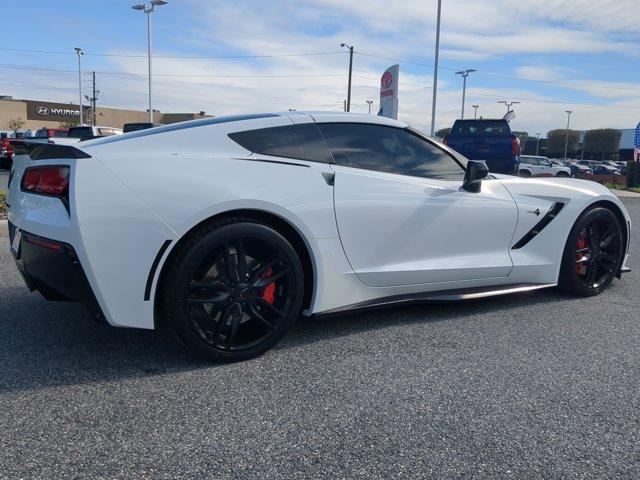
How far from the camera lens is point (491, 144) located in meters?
13.9

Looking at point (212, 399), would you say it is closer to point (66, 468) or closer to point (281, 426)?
point (281, 426)

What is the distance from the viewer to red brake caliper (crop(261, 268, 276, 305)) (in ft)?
10.2

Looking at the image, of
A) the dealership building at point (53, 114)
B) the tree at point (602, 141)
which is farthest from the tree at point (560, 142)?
the dealership building at point (53, 114)

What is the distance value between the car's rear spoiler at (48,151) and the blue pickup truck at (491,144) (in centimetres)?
1188

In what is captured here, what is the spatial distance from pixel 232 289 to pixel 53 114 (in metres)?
73.8

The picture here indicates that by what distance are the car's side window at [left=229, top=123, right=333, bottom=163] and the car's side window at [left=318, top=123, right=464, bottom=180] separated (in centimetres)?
8

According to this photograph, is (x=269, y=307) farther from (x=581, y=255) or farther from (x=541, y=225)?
(x=581, y=255)

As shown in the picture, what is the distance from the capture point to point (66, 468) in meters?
2.04

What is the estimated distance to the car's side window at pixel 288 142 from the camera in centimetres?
317

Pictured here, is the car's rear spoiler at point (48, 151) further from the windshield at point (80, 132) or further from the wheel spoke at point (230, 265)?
the windshield at point (80, 132)

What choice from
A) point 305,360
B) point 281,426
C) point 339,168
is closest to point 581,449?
point 281,426

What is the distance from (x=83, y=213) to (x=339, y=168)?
1445 millimetres

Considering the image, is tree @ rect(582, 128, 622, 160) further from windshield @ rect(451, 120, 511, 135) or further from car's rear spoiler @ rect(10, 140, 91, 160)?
car's rear spoiler @ rect(10, 140, 91, 160)

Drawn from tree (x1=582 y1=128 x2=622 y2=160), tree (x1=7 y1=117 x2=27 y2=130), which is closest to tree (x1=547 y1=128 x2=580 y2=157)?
tree (x1=582 y1=128 x2=622 y2=160)
